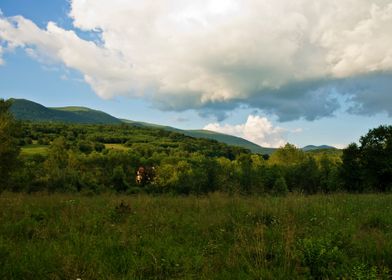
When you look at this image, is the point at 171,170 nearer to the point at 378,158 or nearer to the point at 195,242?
the point at 378,158

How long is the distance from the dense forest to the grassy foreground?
5.01 m

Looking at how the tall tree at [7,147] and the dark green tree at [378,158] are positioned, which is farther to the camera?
the dark green tree at [378,158]

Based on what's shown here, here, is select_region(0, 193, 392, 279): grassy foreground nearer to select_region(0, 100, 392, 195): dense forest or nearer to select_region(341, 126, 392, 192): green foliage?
select_region(0, 100, 392, 195): dense forest

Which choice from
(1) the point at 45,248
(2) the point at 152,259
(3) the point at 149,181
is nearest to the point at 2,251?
(1) the point at 45,248

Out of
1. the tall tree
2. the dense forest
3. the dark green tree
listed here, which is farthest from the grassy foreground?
the dark green tree

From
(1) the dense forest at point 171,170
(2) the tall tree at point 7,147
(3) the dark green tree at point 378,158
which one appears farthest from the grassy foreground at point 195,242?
(3) the dark green tree at point 378,158

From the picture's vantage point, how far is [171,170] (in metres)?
111

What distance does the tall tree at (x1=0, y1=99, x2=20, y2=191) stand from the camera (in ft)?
117

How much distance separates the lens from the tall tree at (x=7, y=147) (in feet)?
117

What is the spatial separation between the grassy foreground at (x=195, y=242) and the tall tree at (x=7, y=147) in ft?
98.8

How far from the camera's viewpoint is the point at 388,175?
45562 millimetres

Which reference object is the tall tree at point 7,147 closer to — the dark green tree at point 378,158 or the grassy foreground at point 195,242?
the grassy foreground at point 195,242

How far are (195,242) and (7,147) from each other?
35.9 m

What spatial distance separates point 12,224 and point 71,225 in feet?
4.49
